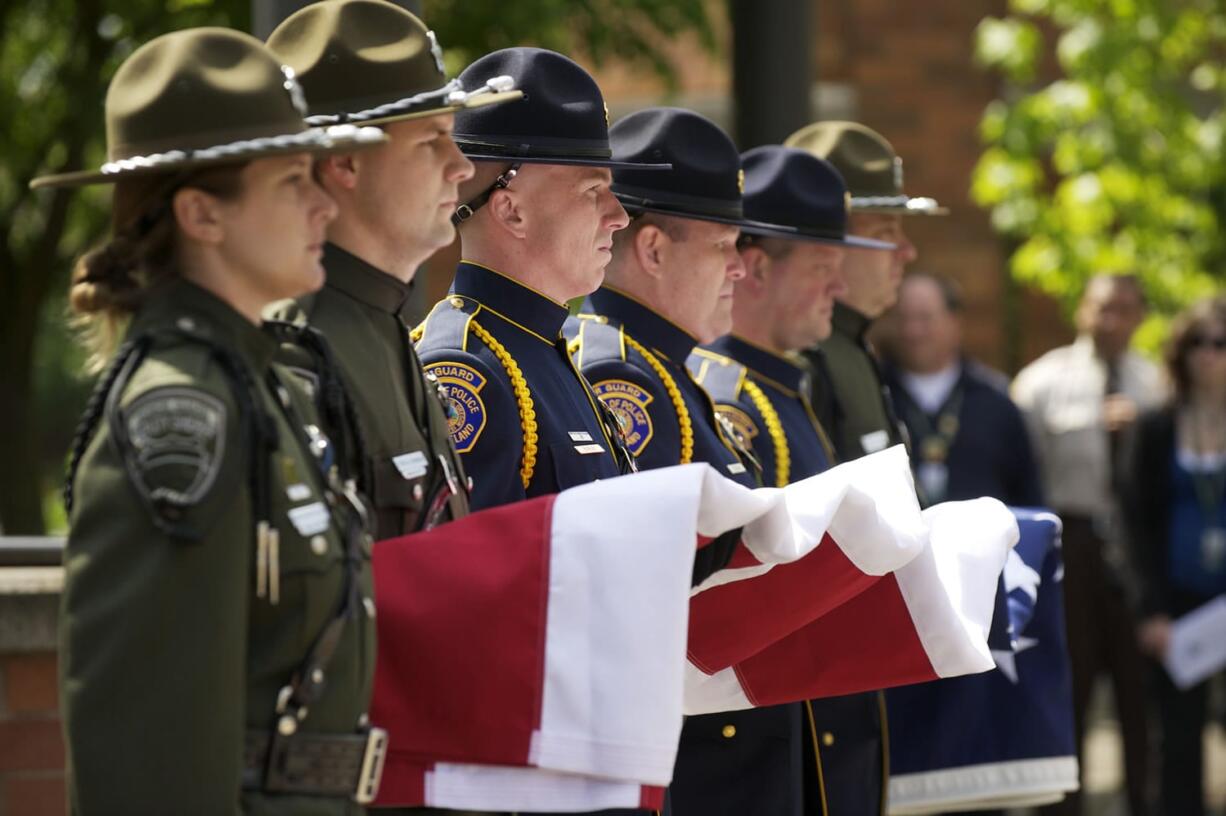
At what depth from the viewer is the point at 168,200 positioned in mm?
2635

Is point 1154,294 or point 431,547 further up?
point 1154,294

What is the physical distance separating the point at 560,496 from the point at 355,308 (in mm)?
515

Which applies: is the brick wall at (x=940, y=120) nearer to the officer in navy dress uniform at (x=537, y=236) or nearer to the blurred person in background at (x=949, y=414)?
the blurred person in background at (x=949, y=414)

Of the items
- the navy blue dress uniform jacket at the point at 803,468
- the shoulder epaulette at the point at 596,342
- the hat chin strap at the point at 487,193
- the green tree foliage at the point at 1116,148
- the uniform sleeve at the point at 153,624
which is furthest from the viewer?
the green tree foliage at the point at 1116,148

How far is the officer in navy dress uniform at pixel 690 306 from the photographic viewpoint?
4383mm

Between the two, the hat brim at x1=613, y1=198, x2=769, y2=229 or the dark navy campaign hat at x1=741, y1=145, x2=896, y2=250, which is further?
the dark navy campaign hat at x1=741, y1=145, x2=896, y2=250

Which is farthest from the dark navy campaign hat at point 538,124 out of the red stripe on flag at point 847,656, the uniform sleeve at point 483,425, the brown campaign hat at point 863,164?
the brown campaign hat at point 863,164

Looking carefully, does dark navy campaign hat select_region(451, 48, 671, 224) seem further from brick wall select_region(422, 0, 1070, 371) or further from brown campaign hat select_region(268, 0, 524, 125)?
brick wall select_region(422, 0, 1070, 371)

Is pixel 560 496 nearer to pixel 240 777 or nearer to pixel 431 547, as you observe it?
pixel 431 547

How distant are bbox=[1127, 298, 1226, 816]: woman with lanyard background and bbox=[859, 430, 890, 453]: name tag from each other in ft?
9.95

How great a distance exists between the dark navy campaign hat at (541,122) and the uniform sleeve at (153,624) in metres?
1.46

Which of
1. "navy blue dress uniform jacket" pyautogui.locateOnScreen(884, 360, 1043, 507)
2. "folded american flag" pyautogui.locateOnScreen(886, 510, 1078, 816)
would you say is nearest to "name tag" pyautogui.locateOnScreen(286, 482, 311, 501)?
"folded american flag" pyautogui.locateOnScreen(886, 510, 1078, 816)

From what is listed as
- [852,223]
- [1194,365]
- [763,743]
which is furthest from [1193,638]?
[763,743]

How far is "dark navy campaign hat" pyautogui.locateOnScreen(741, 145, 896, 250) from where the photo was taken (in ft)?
17.2
